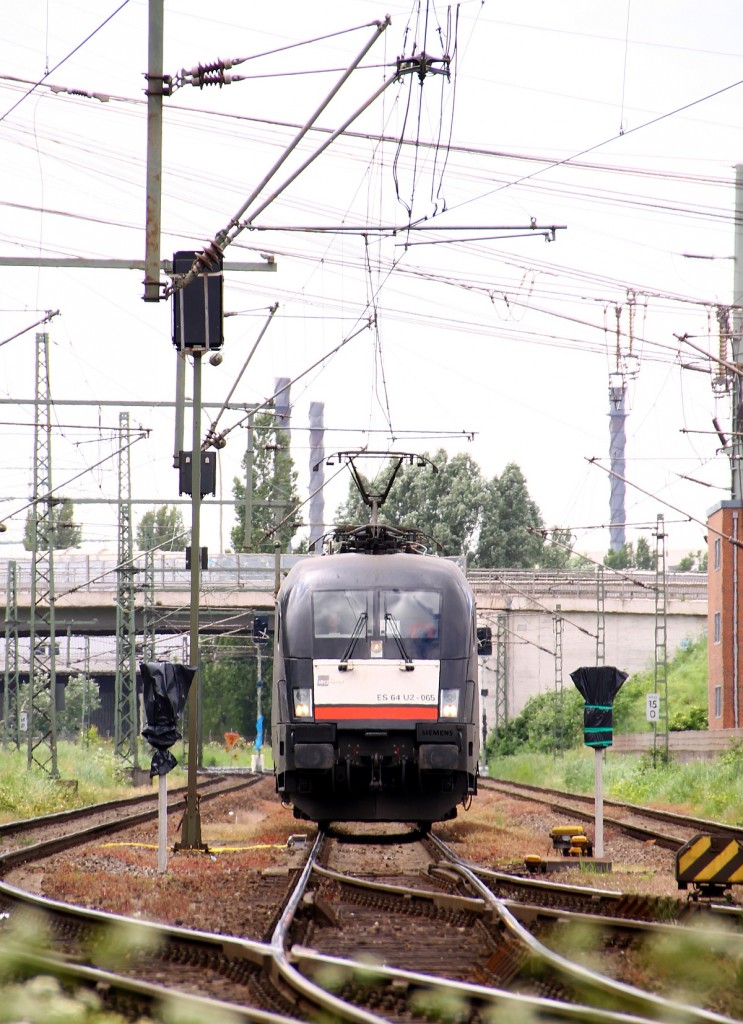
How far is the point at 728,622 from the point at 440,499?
50229mm

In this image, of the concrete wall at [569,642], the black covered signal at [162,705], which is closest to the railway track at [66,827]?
the black covered signal at [162,705]

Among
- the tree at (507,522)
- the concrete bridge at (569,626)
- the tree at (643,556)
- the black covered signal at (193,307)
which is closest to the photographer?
the black covered signal at (193,307)

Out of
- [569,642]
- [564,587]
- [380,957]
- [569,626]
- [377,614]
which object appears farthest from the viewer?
[564,587]

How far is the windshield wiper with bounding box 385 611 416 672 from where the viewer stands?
17188 millimetres

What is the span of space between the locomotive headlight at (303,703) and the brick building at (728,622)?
3430 centimetres

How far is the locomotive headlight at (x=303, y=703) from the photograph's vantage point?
16969mm

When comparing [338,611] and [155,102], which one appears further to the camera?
[338,611]

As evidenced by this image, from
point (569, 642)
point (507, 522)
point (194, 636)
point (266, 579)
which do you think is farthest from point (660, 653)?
point (194, 636)

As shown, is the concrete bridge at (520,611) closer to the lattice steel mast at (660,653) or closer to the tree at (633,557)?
the lattice steel mast at (660,653)

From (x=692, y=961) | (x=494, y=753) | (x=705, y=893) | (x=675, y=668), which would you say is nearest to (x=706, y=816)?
(x=705, y=893)

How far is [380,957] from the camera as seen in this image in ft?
30.3

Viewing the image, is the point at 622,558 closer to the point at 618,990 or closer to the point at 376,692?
the point at 376,692

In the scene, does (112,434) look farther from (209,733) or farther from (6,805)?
(209,733)

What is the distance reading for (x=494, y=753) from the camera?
62.9 m
